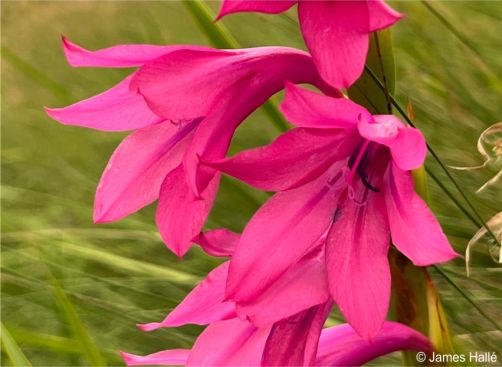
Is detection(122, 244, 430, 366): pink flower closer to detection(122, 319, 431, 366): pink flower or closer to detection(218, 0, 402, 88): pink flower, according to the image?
detection(122, 319, 431, 366): pink flower

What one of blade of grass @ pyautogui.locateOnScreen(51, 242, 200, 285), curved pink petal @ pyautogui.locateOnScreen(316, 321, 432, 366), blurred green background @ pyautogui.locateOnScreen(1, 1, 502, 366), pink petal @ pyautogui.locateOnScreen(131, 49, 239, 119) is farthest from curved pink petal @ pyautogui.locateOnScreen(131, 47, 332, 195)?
blade of grass @ pyautogui.locateOnScreen(51, 242, 200, 285)

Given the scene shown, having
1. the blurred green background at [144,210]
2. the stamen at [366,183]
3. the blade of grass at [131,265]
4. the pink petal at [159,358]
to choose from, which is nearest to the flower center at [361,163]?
the stamen at [366,183]

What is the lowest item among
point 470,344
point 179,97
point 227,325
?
point 470,344

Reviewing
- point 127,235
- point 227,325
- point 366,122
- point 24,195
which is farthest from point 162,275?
point 366,122

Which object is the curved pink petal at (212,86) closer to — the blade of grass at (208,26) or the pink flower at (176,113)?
the pink flower at (176,113)

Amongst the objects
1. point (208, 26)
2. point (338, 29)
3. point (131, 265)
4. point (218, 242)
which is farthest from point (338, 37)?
point (131, 265)

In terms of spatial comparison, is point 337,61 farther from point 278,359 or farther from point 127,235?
point 127,235
